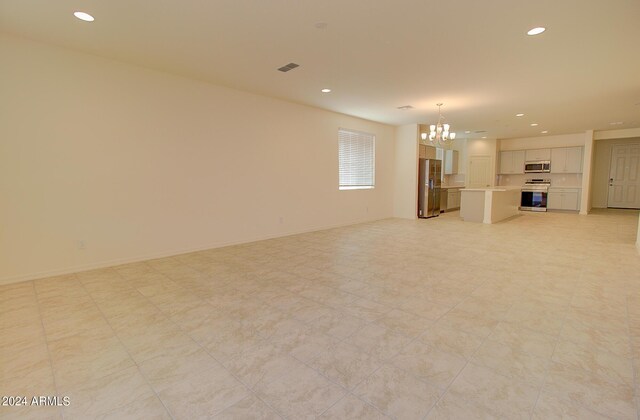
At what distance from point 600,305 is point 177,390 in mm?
3663

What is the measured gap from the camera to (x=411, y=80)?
4531mm

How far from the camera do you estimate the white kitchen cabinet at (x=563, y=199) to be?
9.74m

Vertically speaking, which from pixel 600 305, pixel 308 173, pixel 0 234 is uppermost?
pixel 308 173

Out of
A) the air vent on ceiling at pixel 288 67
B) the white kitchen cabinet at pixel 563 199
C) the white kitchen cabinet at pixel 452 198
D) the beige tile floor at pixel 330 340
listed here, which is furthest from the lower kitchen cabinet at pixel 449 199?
the air vent on ceiling at pixel 288 67

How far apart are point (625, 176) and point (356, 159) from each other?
1004 centimetres

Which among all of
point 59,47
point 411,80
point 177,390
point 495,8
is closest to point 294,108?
point 411,80

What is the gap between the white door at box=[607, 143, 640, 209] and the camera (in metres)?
9.90

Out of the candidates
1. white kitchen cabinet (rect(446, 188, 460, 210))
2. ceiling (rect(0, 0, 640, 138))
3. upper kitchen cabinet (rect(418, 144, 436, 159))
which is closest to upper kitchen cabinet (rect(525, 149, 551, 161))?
white kitchen cabinet (rect(446, 188, 460, 210))

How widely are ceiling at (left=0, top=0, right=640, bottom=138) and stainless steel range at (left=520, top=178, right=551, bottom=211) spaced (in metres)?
5.50

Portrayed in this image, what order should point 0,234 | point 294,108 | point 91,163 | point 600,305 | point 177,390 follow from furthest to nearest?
point 294,108 → point 91,163 → point 0,234 → point 600,305 → point 177,390

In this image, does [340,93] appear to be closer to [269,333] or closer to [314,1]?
[314,1]

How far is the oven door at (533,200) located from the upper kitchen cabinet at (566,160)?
97cm

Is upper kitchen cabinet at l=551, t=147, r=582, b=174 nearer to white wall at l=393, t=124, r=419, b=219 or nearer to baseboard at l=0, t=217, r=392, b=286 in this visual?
white wall at l=393, t=124, r=419, b=219

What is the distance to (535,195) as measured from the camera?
10.2 m
